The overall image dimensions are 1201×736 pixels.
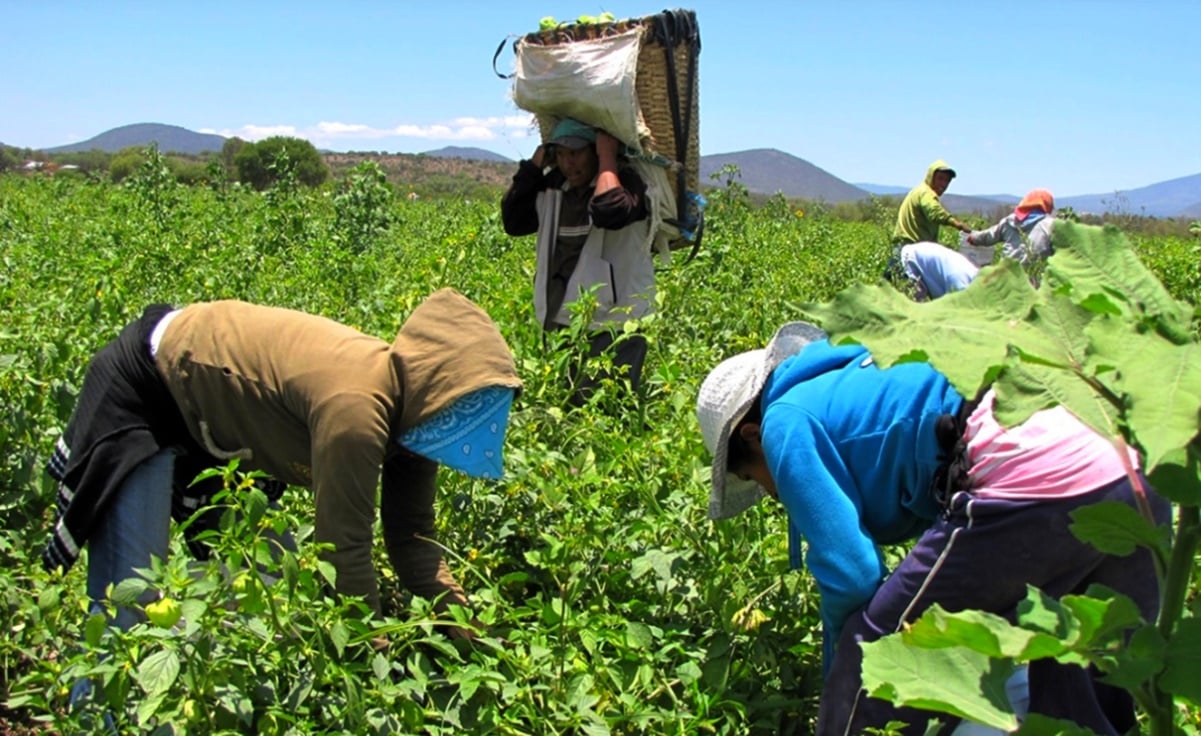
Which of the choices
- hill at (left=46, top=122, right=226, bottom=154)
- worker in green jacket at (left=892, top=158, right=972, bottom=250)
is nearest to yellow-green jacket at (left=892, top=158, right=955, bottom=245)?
worker in green jacket at (left=892, top=158, right=972, bottom=250)

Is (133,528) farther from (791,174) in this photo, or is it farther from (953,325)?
(791,174)

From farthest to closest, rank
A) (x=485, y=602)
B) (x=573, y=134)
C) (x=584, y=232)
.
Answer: (x=584, y=232) → (x=573, y=134) → (x=485, y=602)

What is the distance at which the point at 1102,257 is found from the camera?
79 centimetres

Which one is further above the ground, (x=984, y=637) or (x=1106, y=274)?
(x=1106, y=274)

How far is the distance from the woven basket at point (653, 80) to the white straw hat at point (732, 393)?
2.16 m

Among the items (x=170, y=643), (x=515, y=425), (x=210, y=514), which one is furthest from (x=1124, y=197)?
(x=170, y=643)

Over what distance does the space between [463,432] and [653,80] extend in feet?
7.98

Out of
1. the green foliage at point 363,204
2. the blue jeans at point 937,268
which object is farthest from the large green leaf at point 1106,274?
the green foliage at point 363,204

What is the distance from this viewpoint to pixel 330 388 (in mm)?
2029

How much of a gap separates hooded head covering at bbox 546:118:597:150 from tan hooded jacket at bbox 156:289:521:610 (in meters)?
2.04

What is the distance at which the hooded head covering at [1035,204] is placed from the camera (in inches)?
275

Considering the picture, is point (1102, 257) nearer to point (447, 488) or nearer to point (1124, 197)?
point (447, 488)

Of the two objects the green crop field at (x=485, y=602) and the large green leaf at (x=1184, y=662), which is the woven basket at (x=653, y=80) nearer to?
the green crop field at (x=485, y=602)

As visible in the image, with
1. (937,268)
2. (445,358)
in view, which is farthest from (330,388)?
(937,268)
